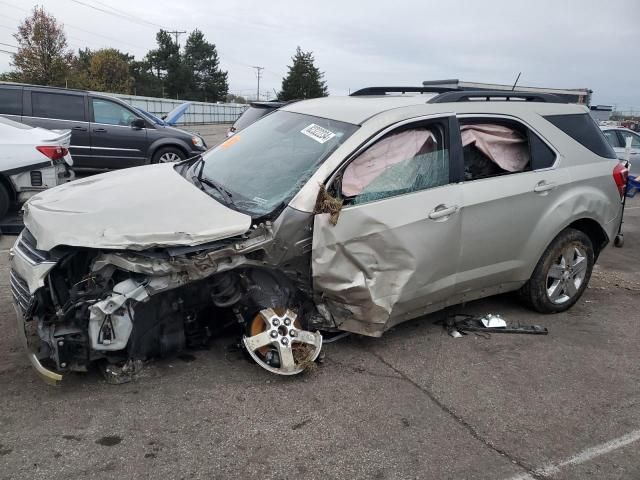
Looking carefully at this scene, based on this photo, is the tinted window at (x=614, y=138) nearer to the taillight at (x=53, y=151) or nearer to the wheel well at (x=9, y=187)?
the taillight at (x=53, y=151)

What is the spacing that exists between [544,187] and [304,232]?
214 cm

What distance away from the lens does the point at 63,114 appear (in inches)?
399

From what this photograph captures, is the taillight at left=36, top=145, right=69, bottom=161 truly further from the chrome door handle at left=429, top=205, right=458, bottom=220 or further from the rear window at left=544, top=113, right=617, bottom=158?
the rear window at left=544, top=113, right=617, bottom=158

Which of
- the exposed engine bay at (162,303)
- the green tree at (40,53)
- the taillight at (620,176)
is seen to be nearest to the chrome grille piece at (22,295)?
the exposed engine bay at (162,303)

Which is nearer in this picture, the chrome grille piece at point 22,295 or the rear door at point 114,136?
the chrome grille piece at point 22,295

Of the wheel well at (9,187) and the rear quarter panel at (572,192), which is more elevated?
the rear quarter panel at (572,192)

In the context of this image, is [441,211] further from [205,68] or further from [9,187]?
[205,68]

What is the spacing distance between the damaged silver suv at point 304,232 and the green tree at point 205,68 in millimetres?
83538

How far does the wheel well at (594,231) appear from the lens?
4752 millimetres

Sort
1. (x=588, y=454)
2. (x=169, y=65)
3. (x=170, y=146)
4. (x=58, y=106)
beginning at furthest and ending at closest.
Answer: (x=169, y=65), (x=170, y=146), (x=58, y=106), (x=588, y=454)

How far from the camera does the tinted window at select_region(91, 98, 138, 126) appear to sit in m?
10.5

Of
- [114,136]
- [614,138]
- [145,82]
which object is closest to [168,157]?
[114,136]

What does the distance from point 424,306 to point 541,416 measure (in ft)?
3.48

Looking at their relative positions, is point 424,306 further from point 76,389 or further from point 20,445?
point 20,445
